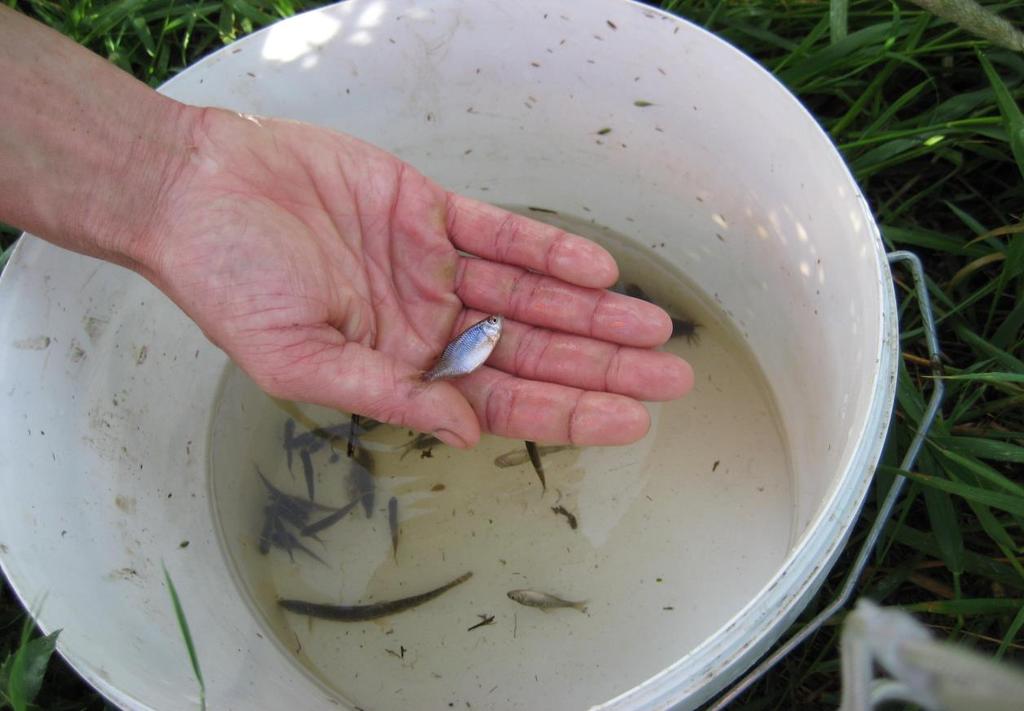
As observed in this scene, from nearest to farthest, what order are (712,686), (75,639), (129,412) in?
(712,686) → (75,639) → (129,412)

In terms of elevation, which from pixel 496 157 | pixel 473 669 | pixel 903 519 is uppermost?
pixel 496 157

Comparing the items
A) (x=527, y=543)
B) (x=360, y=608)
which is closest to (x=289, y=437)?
(x=360, y=608)

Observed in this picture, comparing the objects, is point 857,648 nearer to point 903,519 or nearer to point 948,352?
point 903,519

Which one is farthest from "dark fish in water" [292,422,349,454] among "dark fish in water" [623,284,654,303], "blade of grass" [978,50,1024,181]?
"blade of grass" [978,50,1024,181]

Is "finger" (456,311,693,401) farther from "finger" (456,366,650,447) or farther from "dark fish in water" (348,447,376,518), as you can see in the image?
"dark fish in water" (348,447,376,518)

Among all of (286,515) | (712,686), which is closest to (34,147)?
(286,515)

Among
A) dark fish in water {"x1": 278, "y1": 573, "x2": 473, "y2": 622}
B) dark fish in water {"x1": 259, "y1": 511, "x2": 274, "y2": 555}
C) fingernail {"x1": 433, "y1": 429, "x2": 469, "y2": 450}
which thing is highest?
fingernail {"x1": 433, "y1": 429, "x2": 469, "y2": 450}

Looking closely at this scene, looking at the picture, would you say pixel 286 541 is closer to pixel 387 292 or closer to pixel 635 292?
pixel 387 292

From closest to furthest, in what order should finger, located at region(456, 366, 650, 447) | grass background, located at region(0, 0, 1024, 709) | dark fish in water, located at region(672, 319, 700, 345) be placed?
1. grass background, located at region(0, 0, 1024, 709)
2. finger, located at region(456, 366, 650, 447)
3. dark fish in water, located at region(672, 319, 700, 345)
